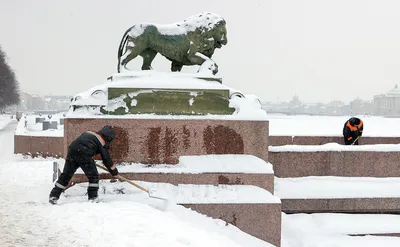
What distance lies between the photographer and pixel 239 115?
6578 mm

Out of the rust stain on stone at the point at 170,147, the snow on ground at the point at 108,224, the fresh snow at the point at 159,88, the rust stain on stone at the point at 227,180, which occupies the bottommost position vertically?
the snow on ground at the point at 108,224

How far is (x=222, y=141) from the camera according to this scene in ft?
21.2

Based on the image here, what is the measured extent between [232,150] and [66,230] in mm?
2746

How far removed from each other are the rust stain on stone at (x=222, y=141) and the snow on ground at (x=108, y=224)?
44.3 inches

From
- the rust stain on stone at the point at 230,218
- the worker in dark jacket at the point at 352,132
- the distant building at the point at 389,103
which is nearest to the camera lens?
the rust stain on stone at the point at 230,218

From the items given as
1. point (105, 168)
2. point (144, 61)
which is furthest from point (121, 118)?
point (144, 61)

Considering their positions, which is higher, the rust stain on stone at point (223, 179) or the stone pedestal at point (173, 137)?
the stone pedestal at point (173, 137)

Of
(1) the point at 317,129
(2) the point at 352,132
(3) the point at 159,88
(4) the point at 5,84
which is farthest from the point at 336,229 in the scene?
(4) the point at 5,84

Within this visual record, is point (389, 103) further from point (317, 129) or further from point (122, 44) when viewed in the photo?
point (122, 44)

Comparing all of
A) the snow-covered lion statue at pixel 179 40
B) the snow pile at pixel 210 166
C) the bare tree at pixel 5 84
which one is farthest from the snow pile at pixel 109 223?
the bare tree at pixel 5 84

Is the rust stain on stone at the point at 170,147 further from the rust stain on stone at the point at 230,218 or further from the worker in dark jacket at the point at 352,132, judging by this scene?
the worker in dark jacket at the point at 352,132

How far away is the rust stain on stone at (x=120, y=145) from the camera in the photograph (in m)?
6.29

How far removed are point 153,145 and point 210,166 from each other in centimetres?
87

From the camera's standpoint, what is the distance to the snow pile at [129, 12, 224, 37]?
7.17 metres
